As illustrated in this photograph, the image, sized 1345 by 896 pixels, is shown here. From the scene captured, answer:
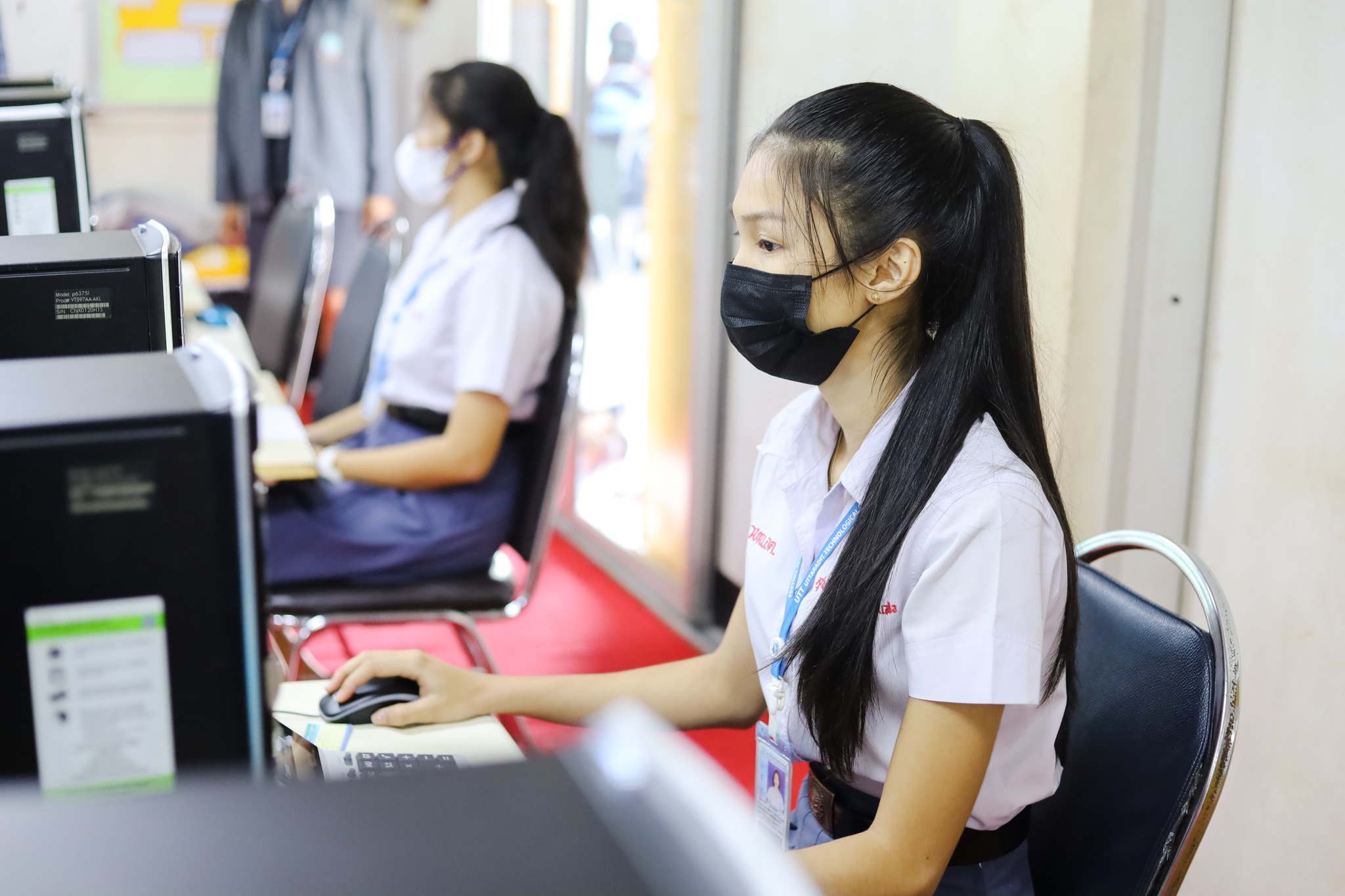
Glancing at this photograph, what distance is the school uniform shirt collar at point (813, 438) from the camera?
1171 mm

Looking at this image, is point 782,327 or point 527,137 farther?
point 527,137

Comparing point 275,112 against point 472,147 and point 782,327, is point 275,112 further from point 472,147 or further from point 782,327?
point 782,327

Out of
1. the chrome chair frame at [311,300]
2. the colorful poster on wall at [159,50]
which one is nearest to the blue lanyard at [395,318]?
the chrome chair frame at [311,300]

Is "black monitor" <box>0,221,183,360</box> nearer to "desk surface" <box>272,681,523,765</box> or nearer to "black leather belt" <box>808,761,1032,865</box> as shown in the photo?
"desk surface" <box>272,681,523,765</box>

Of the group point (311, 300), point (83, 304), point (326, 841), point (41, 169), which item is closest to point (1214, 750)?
point (326, 841)

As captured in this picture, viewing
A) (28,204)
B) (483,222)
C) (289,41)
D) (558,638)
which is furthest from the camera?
(289,41)

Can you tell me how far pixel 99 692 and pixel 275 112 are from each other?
217 inches

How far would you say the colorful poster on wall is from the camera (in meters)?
5.80

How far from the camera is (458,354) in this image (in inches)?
89.7

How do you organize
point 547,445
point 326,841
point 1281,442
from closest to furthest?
1. point 326,841
2. point 1281,442
3. point 547,445

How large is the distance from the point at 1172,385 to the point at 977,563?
1035mm

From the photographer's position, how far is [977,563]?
40.5 inches

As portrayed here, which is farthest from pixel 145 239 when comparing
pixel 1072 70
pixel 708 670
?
pixel 1072 70

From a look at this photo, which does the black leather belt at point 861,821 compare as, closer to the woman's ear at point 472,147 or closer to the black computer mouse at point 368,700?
the black computer mouse at point 368,700
